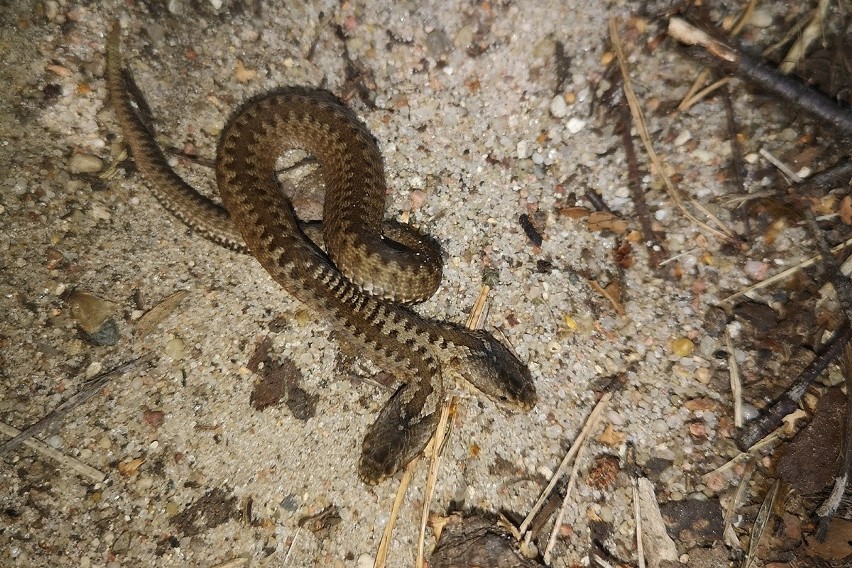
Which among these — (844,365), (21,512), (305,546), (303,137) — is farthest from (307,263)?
(844,365)

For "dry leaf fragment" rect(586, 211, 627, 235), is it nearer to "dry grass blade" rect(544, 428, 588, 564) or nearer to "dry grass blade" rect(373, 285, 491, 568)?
"dry grass blade" rect(373, 285, 491, 568)

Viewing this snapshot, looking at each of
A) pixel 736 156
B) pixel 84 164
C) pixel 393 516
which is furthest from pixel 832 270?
pixel 84 164

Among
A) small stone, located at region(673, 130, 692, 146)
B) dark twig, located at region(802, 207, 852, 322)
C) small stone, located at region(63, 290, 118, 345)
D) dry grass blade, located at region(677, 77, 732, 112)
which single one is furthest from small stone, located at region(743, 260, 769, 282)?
small stone, located at region(63, 290, 118, 345)

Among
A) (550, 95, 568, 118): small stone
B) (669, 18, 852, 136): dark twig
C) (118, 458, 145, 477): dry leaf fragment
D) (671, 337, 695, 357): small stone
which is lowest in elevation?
(118, 458, 145, 477): dry leaf fragment

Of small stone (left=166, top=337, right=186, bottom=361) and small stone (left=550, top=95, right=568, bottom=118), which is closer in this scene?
small stone (left=166, top=337, right=186, bottom=361)

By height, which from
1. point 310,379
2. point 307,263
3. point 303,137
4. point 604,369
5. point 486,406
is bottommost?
point 310,379

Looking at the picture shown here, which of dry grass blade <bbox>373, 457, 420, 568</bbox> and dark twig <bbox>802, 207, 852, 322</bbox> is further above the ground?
dark twig <bbox>802, 207, 852, 322</bbox>

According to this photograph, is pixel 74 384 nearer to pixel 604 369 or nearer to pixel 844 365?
pixel 604 369
